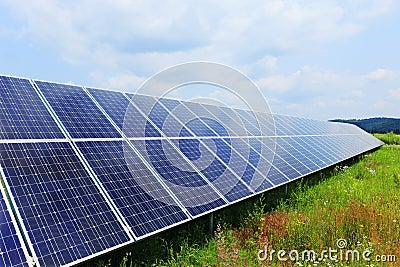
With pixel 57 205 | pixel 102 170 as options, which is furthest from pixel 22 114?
pixel 57 205

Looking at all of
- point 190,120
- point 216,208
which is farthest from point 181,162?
point 190,120

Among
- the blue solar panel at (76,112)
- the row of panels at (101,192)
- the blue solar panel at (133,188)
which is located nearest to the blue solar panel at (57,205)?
the row of panels at (101,192)

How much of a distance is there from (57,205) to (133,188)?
165cm

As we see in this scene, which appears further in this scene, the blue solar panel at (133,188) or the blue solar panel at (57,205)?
the blue solar panel at (133,188)

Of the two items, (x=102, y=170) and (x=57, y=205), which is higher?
(x=102, y=170)

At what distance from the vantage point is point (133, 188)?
668 cm

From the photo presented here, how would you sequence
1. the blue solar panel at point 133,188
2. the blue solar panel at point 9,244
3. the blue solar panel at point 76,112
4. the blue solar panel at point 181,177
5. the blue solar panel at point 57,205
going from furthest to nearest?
the blue solar panel at point 76,112 → the blue solar panel at point 181,177 → the blue solar panel at point 133,188 → the blue solar panel at point 57,205 → the blue solar panel at point 9,244

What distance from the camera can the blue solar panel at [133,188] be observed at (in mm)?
6077

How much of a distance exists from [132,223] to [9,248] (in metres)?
1.95

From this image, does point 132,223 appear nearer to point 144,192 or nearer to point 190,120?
point 144,192

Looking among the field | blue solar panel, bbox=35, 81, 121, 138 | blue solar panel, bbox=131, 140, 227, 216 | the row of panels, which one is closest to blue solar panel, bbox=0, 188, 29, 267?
the row of panels

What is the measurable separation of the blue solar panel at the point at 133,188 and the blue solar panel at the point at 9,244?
1.76m

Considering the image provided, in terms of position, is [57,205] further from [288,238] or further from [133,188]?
[288,238]

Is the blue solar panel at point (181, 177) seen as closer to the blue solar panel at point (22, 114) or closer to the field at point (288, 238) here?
the field at point (288, 238)
